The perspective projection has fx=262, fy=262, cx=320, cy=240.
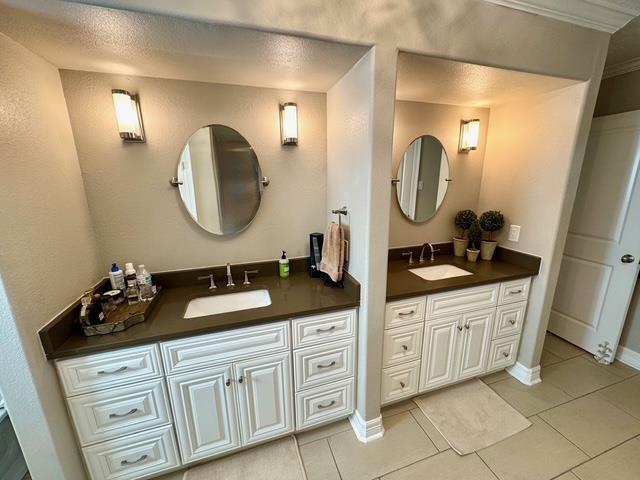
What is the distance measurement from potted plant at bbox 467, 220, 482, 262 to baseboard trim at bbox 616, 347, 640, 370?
1492 millimetres

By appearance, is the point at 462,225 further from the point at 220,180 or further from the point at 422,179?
the point at 220,180

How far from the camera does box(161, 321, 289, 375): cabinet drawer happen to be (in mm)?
1220

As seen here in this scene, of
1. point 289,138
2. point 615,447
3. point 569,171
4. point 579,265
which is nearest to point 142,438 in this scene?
point 289,138

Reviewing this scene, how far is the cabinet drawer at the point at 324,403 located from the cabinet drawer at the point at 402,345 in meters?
0.28

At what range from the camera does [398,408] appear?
181cm

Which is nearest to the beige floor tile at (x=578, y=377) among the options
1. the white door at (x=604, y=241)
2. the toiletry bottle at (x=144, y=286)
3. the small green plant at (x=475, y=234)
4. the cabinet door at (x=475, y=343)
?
the white door at (x=604, y=241)

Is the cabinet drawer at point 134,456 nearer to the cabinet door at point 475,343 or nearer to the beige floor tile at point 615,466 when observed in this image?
the cabinet door at point 475,343

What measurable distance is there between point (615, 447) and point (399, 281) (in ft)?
4.97

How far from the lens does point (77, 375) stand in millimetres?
1119

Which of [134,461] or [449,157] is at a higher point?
[449,157]

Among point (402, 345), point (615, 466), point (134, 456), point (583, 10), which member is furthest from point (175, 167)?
point (615, 466)

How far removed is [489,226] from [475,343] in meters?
0.91

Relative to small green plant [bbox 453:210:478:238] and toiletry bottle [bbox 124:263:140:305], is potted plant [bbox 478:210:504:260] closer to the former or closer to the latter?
small green plant [bbox 453:210:478:238]

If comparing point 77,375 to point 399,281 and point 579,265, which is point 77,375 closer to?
point 399,281
